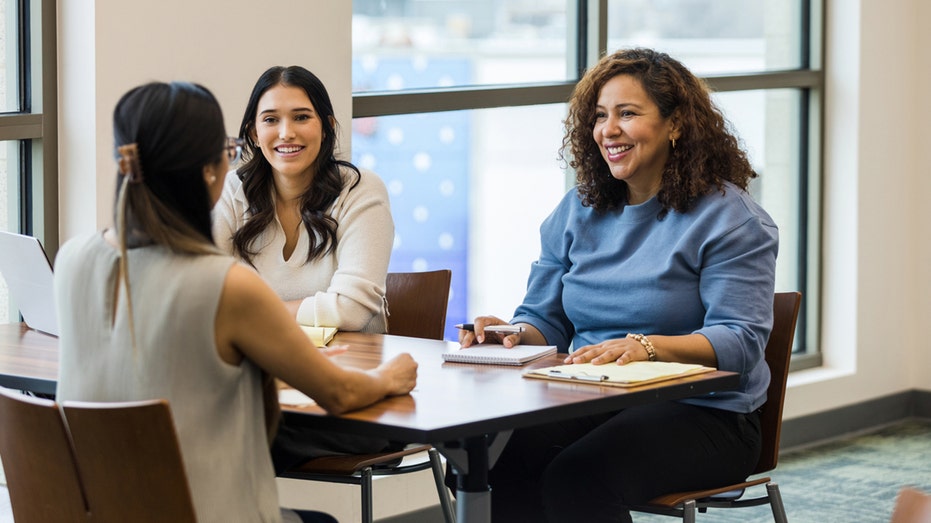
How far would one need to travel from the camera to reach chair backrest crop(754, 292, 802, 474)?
2.74 metres

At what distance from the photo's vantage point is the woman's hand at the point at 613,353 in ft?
7.88

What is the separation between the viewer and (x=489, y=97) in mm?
4227

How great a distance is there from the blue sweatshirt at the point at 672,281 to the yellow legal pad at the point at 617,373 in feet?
0.87

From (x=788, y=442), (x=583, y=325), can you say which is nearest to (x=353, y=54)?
(x=583, y=325)

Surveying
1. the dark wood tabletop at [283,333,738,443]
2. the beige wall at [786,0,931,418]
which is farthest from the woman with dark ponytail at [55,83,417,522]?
the beige wall at [786,0,931,418]

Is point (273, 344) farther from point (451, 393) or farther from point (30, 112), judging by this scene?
point (30, 112)

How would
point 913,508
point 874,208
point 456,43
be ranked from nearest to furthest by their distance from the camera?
point 913,508
point 456,43
point 874,208

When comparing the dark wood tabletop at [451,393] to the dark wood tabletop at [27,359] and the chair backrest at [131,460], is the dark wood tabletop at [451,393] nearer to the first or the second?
the dark wood tabletop at [27,359]

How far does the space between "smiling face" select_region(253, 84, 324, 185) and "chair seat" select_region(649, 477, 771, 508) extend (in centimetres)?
117

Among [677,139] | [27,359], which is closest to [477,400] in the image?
[27,359]

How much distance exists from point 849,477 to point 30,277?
3119mm

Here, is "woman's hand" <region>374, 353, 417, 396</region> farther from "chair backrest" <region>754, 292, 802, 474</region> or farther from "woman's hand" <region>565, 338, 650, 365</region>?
"chair backrest" <region>754, 292, 802, 474</region>

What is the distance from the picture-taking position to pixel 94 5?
3.09 m

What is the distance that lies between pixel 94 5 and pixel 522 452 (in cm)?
149
